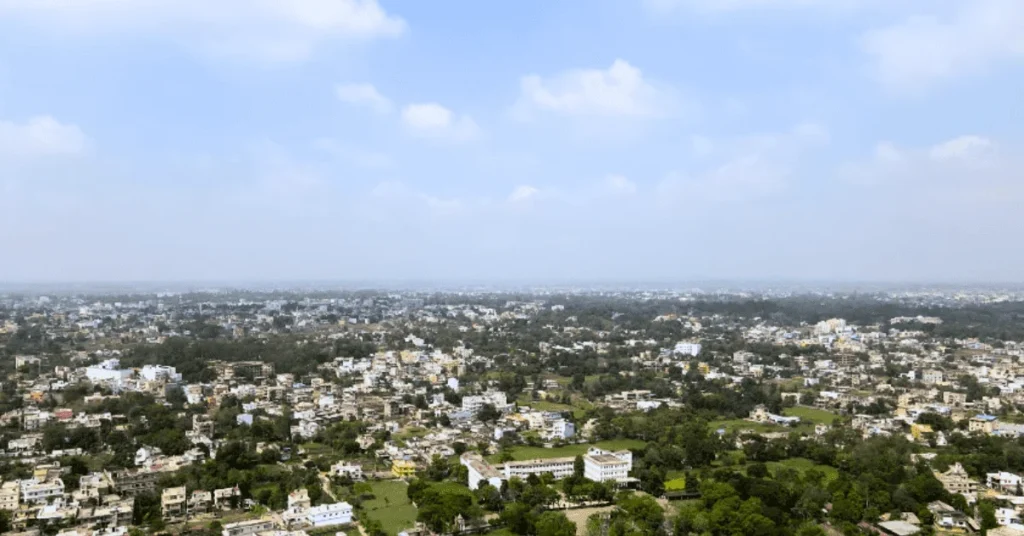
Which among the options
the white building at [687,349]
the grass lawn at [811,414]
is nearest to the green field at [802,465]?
the grass lawn at [811,414]

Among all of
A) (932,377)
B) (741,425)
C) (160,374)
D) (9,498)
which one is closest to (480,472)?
(9,498)

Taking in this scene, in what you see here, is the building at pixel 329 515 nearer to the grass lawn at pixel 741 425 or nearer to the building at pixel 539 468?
the building at pixel 539 468

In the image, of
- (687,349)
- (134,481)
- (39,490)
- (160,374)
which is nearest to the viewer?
(39,490)

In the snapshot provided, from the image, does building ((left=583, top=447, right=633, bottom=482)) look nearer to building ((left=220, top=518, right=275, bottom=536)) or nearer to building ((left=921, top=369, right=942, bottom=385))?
building ((left=220, top=518, right=275, bottom=536))

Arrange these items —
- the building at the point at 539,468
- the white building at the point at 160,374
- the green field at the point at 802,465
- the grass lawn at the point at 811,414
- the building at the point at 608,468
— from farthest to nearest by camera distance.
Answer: the white building at the point at 160,374, the grass lawn at the point at 811,414, the green field at the point at 802,465, the building at the point at 539,468, the building at the point at 608,468

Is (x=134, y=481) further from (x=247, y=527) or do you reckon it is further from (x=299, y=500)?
(x=247, y=527)

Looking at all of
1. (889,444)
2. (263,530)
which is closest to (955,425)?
(889,444)

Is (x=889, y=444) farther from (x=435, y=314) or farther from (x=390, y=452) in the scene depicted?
(x=435, y=314)
